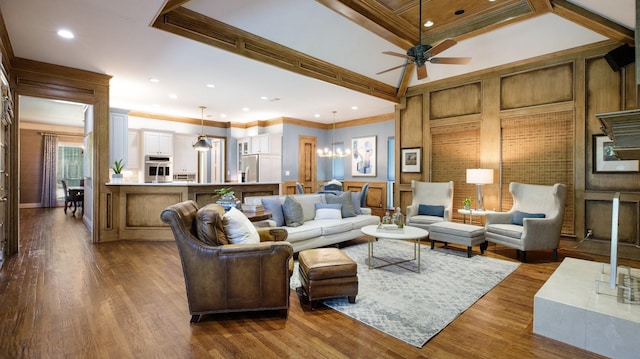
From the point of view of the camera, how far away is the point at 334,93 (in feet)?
20.7

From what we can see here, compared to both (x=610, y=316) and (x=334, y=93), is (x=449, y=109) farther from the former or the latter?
(x=610, y=316)

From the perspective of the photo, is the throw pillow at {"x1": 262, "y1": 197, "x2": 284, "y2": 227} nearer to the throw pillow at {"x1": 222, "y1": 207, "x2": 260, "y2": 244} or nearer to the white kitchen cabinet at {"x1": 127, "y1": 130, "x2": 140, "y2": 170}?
the throw pillow at {"x1": 222, "y1": 207, "x2": 260, "y2": 244}

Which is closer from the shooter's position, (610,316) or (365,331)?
(610,316)

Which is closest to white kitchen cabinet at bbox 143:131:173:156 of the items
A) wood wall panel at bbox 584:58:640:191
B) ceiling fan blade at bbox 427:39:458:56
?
ceiling fan blade at bbox 427:39:458:56

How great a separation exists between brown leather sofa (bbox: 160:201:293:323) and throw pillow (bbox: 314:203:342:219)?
2.43m

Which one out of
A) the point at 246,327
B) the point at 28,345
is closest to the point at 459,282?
the point at 246,327

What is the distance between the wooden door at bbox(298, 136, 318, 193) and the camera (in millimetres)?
9305

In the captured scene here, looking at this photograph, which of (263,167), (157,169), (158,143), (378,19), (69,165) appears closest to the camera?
(378,19)

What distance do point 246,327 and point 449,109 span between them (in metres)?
5.64

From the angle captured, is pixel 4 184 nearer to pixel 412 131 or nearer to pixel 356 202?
pixel 356 202

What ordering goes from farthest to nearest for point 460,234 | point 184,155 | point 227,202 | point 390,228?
point 184,155, point 460,234, point 390,228, point 227,202

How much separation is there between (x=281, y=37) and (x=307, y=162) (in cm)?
525

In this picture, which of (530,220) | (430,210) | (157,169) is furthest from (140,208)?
(530,220)

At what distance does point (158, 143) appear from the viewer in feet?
27.5
